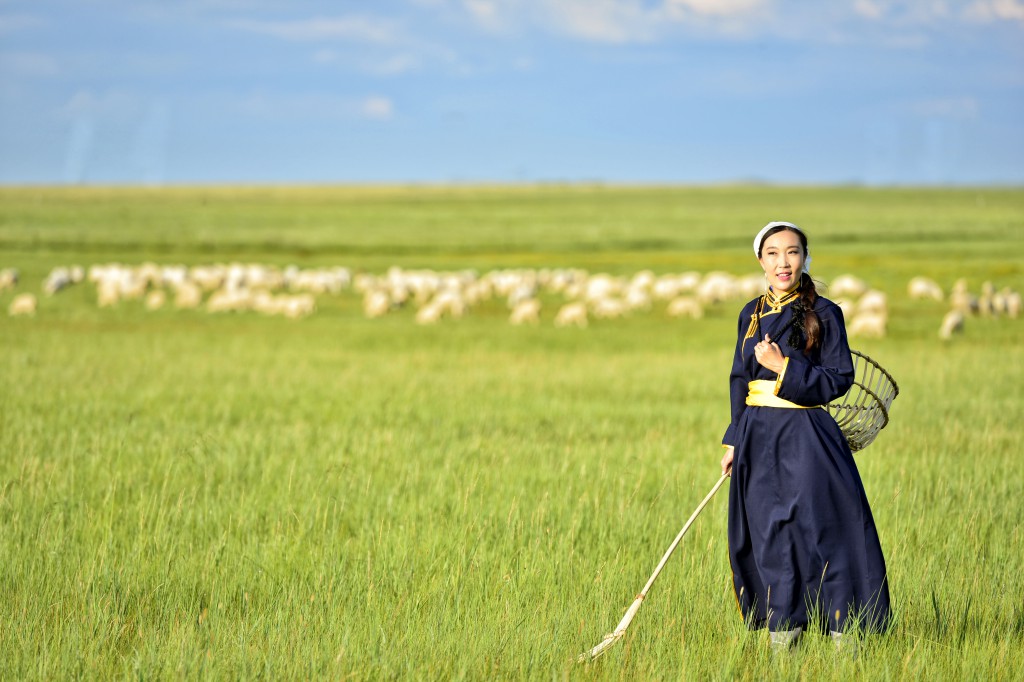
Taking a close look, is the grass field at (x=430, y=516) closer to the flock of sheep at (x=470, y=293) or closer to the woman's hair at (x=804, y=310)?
the woman's hair at (x=804, y=310)

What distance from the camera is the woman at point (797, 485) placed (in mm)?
3801

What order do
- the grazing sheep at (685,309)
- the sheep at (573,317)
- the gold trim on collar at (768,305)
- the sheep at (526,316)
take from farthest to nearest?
the grazing sheep at (685,309) < the sheep at (526,316) < the sheep at (573,317) < the gold trim on collar at (768,305)

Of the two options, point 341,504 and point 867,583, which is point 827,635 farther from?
point 341,504

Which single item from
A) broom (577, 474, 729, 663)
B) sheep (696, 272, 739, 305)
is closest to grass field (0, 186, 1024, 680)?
broom (577, 474, 729, 663)

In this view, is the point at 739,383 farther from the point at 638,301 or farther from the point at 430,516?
the point at 638,301

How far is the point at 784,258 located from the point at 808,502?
92 cm

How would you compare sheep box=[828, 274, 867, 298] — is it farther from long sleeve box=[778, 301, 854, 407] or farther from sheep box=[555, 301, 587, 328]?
long sleeve box=[778, 301, 854, 407]

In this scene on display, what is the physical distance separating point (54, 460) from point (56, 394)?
13.1ft

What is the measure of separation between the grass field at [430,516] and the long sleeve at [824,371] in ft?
3.03

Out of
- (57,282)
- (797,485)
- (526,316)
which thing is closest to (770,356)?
(797,485)

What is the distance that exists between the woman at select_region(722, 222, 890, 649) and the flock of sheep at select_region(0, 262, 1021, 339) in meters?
17.9

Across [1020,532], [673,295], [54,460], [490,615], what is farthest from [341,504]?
[673,295]

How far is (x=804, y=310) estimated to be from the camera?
393 cm

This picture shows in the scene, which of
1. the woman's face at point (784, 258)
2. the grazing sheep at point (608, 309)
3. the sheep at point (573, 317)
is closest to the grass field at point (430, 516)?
the woman's face at point (784, 258)
